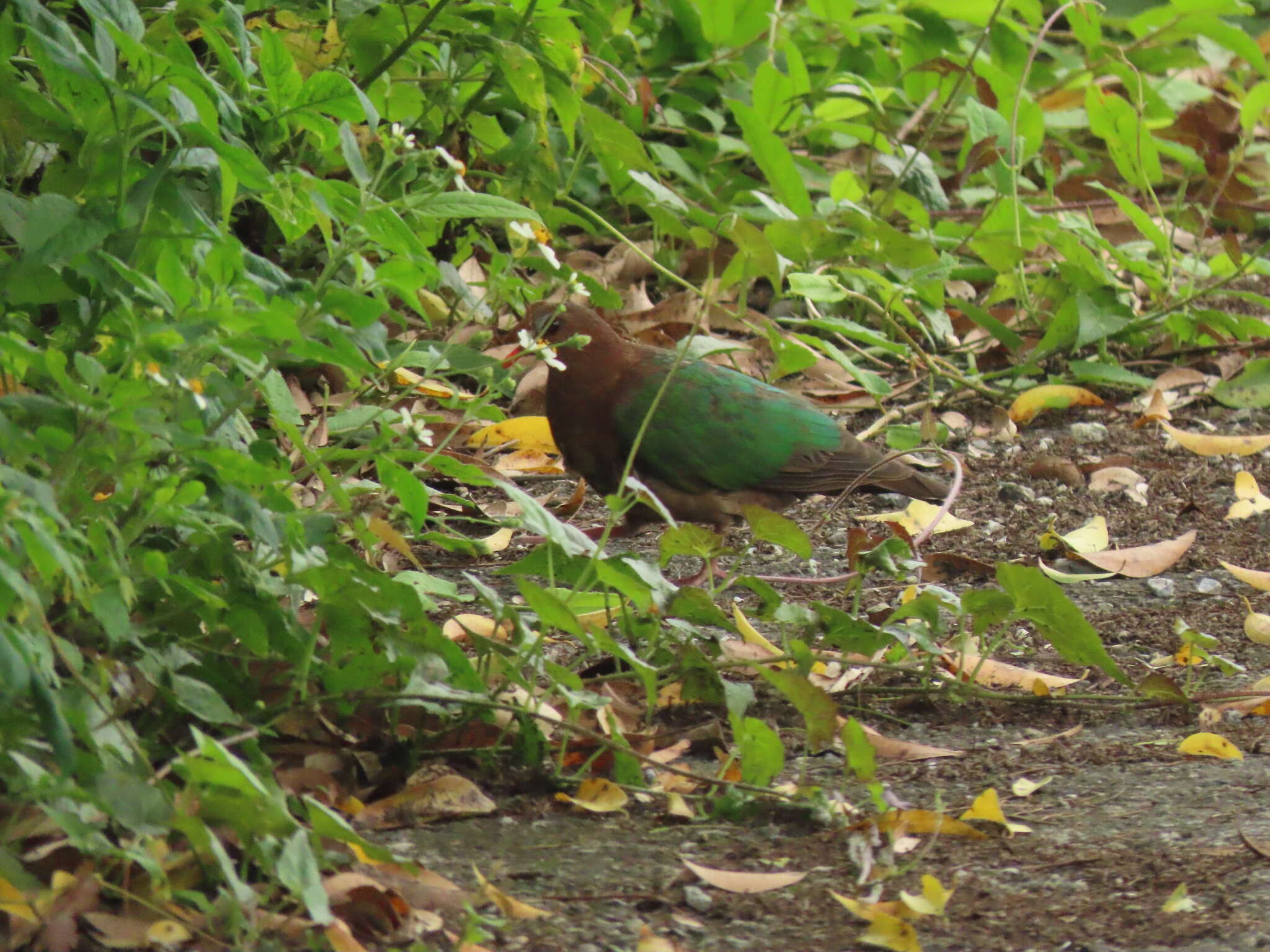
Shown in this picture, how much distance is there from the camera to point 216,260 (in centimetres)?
215

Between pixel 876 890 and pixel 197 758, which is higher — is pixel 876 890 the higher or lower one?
the lower one

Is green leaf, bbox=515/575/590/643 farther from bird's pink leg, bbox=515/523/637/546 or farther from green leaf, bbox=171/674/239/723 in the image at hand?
bird's pink leg, bbox=515/523/637/546

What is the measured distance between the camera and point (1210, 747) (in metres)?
2.80

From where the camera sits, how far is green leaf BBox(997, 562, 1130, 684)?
273 centimetres

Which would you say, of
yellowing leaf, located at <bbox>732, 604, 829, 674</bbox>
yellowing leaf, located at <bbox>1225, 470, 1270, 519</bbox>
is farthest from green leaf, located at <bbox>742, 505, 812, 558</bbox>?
yellowing leaf, located at <bbox>1225, 470, 1270, 519</bbox>

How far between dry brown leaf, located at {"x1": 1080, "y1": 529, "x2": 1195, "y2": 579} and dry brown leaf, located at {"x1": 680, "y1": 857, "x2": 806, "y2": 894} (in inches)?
76.0

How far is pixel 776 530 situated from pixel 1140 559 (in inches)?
58.0

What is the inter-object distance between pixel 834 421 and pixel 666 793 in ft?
6.99

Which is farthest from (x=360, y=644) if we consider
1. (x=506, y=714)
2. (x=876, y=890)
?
(x=876, y=890)

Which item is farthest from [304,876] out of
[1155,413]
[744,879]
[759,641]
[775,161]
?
[1155,413]

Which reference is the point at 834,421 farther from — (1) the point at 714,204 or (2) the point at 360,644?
(2) the point at 360,644

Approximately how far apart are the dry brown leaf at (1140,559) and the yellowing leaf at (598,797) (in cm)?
186

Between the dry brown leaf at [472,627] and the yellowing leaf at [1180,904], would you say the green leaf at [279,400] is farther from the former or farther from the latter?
the yellowing leaf at [1180,904]

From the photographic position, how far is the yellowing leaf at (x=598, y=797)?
245 centimetres
